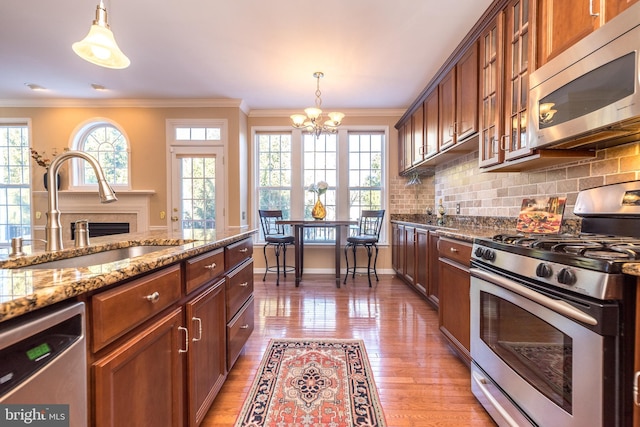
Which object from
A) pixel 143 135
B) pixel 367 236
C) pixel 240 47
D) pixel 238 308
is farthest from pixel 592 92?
pixel 143 135

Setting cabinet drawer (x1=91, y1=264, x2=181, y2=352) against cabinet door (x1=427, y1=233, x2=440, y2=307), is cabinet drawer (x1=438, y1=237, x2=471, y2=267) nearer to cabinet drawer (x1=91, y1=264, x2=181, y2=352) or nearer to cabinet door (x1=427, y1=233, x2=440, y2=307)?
cabinet door (x1=427, y1=233, x2=440, y2=307)

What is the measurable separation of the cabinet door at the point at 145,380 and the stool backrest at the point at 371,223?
3243 mm

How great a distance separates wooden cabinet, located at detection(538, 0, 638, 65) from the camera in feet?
3.92

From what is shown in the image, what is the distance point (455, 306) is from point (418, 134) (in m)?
2.36

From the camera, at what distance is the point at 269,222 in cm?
450

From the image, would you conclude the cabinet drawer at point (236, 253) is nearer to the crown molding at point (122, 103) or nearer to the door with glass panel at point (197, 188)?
the door with glass panel at point (197, 188)

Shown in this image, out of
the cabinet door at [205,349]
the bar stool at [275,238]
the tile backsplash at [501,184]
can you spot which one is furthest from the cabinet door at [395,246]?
the cabinet door at [205,349]

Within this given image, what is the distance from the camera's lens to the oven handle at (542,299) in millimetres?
916

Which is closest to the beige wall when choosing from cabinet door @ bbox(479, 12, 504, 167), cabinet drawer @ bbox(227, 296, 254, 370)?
cabinet drawer @ bbox(227, 296, 254, 370)

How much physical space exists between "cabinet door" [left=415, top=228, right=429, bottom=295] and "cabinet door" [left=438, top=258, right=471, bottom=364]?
2.70ft

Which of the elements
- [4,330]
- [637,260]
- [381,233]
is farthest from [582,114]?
[381,233]

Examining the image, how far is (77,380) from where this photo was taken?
0.64 meters

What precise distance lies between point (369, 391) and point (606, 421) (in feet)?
3.51

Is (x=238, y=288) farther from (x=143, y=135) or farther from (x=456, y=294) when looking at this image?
(x=143, y=135)
